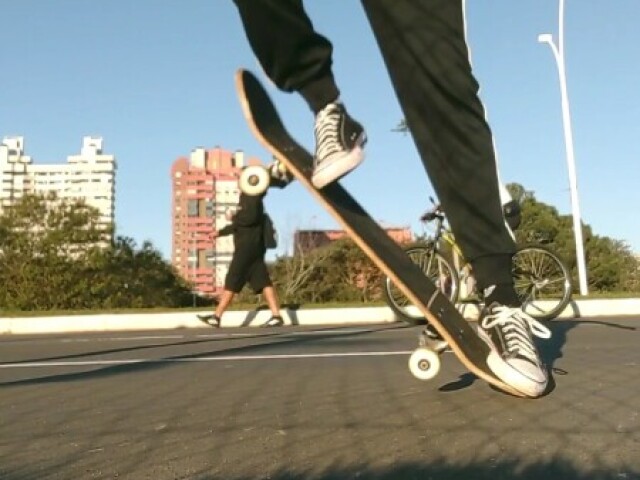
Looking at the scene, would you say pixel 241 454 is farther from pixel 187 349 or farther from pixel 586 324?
pixel 586 324

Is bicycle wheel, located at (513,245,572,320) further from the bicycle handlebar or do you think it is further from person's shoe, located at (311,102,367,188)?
person's shoe, located at (311,102,367,188)

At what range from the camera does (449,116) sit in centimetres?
230

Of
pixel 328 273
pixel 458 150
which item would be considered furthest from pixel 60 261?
pixel 458 150

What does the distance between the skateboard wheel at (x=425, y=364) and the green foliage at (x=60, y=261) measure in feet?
45.3

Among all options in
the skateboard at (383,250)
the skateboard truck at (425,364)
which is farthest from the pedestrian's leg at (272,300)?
the skateboard truck at (425,364)

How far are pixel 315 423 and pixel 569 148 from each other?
1841 centimetres

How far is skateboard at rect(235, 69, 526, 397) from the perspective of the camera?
2367 mm

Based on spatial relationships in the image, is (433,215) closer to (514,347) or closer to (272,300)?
(272,300)

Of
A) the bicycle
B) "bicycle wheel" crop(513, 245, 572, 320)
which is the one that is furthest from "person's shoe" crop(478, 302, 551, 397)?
"bicycle wheel" crop(513, 245, 572, 320)

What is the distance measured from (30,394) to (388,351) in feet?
6.85

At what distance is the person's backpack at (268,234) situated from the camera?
31.6 feet

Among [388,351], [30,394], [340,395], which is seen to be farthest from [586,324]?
[30,394]

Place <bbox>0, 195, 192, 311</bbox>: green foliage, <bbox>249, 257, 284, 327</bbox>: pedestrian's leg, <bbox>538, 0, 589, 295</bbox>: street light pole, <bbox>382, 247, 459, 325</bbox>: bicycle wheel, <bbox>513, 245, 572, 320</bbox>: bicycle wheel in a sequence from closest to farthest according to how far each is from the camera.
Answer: <bbox>382, 247, 459, 325</bbox>: bicycle wheel
<bbox>513, 245, 572, 320</bbox>: bicycle wheel
<bbox>249, 257, 284, 327</bbox>: pedestrian's leg
<bbox>0, 195, 192, 311</bbox>: green foliage
<bbox>538, 0, 589, 295</bbox>: street light pole

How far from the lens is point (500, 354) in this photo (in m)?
2.29
